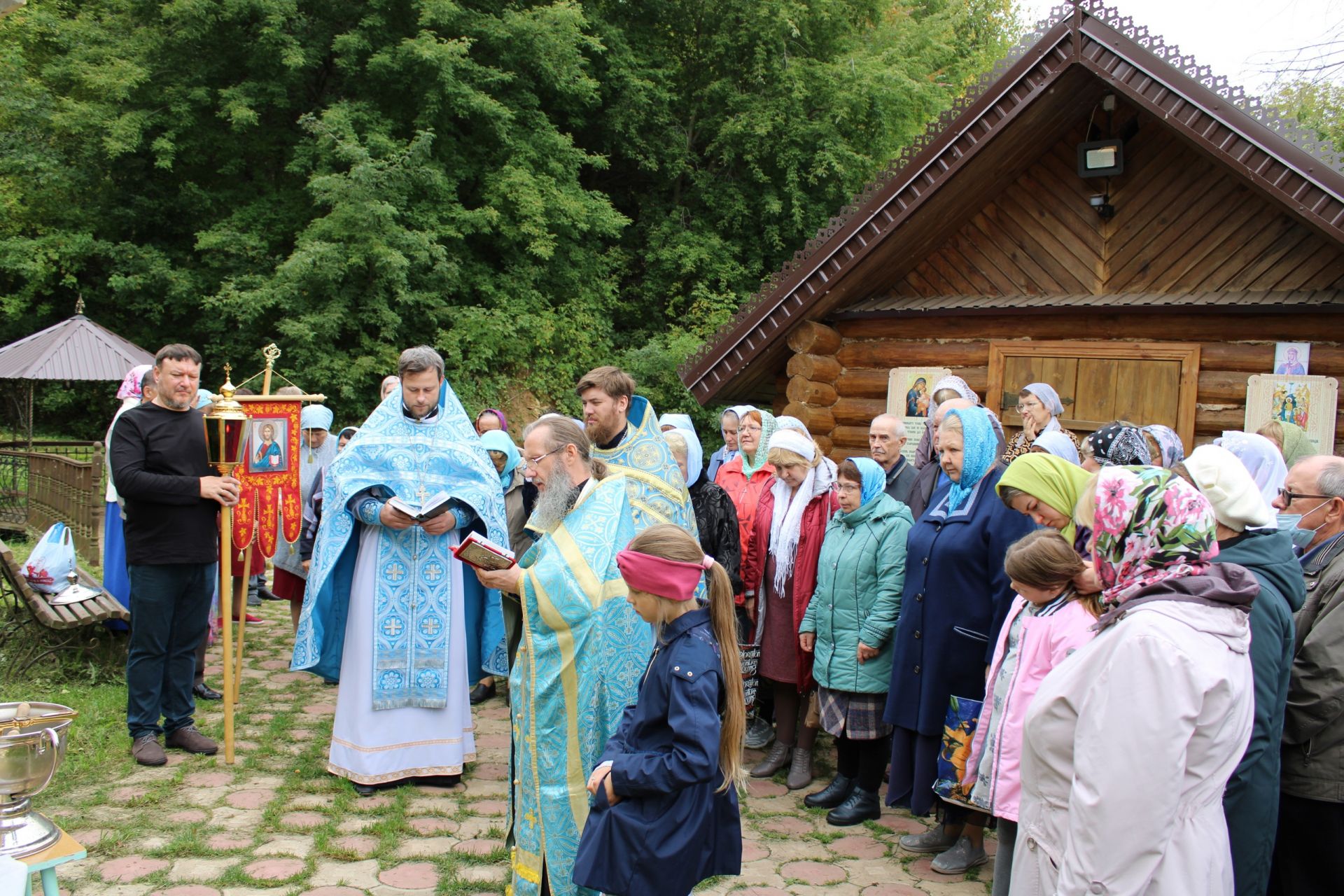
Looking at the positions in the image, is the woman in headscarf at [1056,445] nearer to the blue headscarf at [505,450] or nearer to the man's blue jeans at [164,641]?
the blue headscarf at [505,450]

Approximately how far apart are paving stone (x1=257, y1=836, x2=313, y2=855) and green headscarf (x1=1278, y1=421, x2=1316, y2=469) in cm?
572

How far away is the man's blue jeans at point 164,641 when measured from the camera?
5.23m

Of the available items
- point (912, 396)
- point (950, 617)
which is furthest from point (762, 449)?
point (912, 396)

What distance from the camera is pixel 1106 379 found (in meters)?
7.80

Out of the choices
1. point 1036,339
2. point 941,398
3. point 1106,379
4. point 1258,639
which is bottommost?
point 1258,639

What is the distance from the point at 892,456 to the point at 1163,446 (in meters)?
1.49

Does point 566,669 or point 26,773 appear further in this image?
point 566,669

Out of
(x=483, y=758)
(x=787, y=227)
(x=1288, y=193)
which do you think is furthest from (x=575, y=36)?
(x=483, y=758)

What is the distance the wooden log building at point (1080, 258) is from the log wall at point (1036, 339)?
15mm

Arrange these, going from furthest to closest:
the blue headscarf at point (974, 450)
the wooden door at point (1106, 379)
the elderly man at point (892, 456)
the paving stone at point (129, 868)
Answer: the wooden door at point (1106, 379), the elderly man at point (892, 456), the blue headscarf at point (974, 450), the paving stone at point (129, 868)

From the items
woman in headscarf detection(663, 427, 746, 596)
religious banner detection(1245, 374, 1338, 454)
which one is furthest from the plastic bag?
religious banner detection(1245, 374, 1338, 454)

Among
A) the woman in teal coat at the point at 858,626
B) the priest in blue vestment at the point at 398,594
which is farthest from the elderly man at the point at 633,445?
the priest in blue vestment at the point at 398,594

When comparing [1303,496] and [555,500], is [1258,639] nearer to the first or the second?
[1303,496]

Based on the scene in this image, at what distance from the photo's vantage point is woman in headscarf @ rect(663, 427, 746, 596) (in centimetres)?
536
